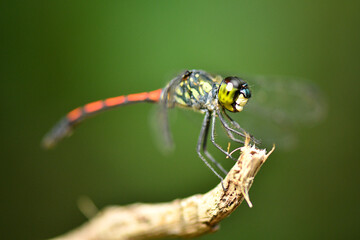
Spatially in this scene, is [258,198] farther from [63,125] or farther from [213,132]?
[63,125]

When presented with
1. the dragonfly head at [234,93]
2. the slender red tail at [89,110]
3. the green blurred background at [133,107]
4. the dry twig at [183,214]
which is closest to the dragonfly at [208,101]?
the dragonfly head at [234,93]

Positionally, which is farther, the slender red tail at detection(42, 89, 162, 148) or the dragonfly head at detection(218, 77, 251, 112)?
the slender red tail at detection(42, 89, 162, 148)

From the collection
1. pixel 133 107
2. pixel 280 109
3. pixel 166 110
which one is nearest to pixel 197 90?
pixel 166 110

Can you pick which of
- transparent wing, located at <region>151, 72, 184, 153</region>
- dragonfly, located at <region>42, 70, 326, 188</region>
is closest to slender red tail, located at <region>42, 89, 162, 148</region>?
dragonfly, located at <region>42, 70, 326, 188</region>

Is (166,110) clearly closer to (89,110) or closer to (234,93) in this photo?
(234,93)

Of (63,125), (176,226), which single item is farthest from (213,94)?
(63,125)

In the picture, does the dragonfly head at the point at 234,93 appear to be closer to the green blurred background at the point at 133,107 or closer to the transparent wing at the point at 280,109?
the transparent wing at the point at 280,109

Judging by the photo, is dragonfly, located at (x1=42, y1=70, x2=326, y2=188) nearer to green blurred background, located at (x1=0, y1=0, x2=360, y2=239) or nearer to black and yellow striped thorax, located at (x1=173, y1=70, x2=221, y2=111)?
black and yellow striped thorax, located at (x1=173, y1=70, x2=221, y2=111)
